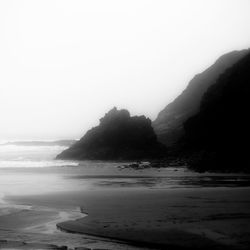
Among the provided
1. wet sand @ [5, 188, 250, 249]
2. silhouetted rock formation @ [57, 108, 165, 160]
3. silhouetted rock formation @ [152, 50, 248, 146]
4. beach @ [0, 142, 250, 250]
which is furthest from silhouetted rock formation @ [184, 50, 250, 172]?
silhouetted rock formation @ [152, 50, 248, 146]

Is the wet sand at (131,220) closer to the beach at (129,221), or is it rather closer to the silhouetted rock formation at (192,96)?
the beach at (129,221)

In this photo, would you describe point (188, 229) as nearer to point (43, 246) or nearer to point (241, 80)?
point (43, 246)

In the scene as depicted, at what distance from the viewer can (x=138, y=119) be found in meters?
98.1

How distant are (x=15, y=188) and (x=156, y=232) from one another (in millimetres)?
19700

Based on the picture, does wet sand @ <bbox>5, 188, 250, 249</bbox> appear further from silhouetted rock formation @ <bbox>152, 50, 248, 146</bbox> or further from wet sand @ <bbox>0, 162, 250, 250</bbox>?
silhouetted rock formation @ <bbox>152, 50, 248, 146</bbox>

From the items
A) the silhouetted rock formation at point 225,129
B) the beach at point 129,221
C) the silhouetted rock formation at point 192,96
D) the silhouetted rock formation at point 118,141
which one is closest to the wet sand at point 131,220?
the beach at point 129,221

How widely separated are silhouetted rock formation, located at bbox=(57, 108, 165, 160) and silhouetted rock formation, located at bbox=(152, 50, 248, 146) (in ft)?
181

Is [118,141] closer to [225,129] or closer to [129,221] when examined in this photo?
[225,129]

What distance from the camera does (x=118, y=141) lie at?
90.6 m

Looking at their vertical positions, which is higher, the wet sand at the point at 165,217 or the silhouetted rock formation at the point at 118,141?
the silhouetted rock formation at the point at 118,141

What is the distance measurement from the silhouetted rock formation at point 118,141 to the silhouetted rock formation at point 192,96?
55250 mm

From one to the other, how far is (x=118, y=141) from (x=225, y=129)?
137ft

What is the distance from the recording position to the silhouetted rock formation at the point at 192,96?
160500 millimetres

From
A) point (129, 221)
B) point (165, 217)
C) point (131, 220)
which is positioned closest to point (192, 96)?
point (165, 217)
